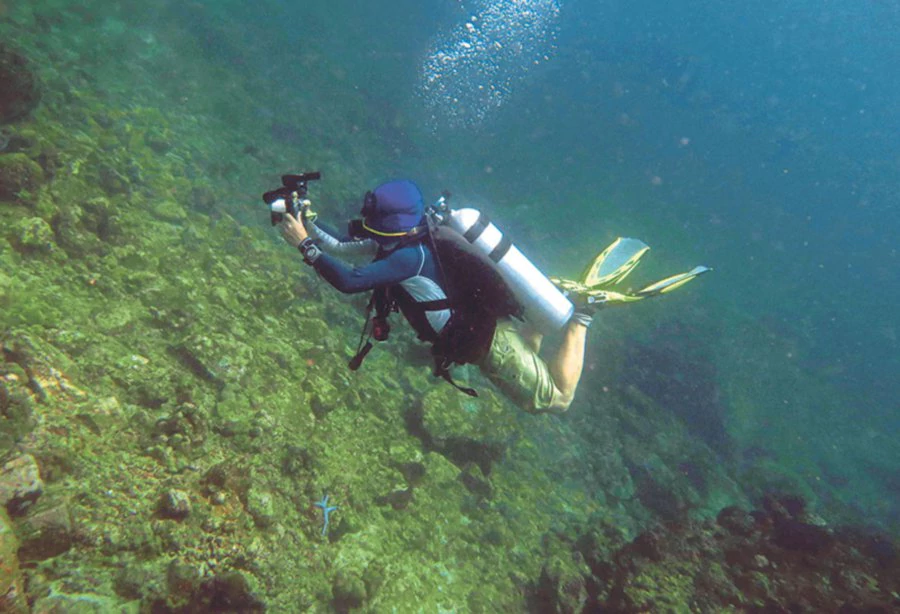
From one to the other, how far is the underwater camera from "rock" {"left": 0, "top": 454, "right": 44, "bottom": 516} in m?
2.24

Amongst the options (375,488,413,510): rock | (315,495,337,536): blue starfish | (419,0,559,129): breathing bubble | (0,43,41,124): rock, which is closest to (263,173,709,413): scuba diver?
(315,495,337,536): blue starfish

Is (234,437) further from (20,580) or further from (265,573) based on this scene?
(20,580)

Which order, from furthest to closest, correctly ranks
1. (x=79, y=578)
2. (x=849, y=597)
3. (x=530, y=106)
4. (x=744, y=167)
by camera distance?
(x=744, y=167), (x=530, y=106), (x=849, y=597), (x=79, y=578)

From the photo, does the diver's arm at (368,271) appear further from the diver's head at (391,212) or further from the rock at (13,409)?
the rock at (13,409)

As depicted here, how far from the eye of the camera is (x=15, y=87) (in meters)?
6.57

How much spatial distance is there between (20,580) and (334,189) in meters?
12.9

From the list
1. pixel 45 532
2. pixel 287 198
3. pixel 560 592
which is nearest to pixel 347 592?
pixel 45 532

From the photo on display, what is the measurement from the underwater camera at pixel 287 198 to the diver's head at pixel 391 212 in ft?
1.60

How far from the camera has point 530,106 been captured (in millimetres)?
54312

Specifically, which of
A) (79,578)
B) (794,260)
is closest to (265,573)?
(79,578)

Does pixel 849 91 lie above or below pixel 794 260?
above

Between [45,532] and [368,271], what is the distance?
8.49 ft

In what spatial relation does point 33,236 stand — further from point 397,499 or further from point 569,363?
point 569,363

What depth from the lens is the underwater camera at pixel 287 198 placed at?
3.18 metres
